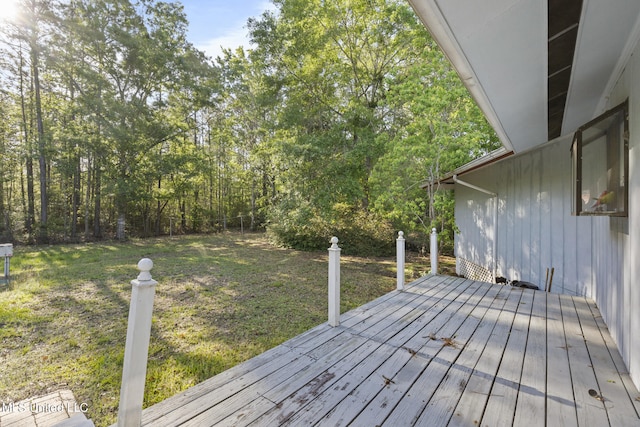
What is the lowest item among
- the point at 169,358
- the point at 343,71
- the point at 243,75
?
the point at 169,358

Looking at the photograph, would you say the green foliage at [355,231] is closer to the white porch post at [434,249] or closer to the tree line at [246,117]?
the tree line at [246,117]

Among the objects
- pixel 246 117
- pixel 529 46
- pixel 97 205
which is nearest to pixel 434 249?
pixel 529 46

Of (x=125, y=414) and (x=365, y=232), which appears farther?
(x=365, y=232)

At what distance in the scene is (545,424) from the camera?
1.63m

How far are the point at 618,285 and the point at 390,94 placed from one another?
6504 millimetres

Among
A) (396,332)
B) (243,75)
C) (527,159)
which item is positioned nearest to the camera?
(396,332)

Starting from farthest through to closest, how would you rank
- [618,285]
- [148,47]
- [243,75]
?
1. [243,75]
2. [148,47]
3. [618,285]

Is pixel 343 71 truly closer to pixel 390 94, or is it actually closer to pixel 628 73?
pixel 390 94

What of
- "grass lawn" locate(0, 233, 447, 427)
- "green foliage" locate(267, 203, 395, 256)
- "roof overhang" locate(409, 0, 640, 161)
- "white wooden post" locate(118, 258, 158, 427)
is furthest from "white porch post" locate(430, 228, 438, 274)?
"white wooden post" locate(118, 258, 158, 427)

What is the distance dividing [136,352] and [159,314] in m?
3.08

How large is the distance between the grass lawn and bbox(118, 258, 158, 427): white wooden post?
936 mm

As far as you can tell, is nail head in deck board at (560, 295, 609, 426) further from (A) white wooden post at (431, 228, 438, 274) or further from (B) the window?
(A) white wooden post at (431, 228, 438, 274)

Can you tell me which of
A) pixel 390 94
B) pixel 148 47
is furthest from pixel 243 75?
pixel 390 94

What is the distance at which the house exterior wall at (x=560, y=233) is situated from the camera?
6.84 ft
